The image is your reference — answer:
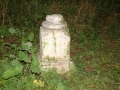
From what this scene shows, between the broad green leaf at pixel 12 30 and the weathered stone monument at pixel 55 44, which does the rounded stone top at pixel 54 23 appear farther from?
the broad green leaf at pixel 12 30

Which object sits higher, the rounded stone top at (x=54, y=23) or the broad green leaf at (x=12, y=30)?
the rounded stone top at (x=54, y=23)

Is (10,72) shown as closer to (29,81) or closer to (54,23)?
(29,81)

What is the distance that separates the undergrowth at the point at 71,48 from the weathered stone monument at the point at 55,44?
0.14 meters

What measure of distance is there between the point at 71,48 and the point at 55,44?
1335mm

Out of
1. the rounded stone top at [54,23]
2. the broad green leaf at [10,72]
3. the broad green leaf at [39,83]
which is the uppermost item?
the rounded stone top at [54,23]

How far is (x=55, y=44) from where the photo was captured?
3439 mm

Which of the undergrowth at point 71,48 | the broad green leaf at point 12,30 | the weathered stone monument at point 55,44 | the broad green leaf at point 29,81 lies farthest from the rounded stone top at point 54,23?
the broad green leaf at point 12,30

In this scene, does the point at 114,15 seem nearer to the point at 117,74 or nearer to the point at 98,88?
the point at 117,74

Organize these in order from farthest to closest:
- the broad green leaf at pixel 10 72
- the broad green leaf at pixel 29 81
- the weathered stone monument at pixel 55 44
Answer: the weathered stone monument at pixel 55 44 < the broad green leaf at pixel 29 81 < the broad green leaf at pixel 10 72

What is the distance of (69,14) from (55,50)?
2.48m

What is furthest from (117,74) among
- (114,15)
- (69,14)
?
(114,15)

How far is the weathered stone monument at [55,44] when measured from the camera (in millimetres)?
3389

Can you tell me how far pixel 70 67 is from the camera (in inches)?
142

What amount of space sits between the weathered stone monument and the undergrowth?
0.14 meters
